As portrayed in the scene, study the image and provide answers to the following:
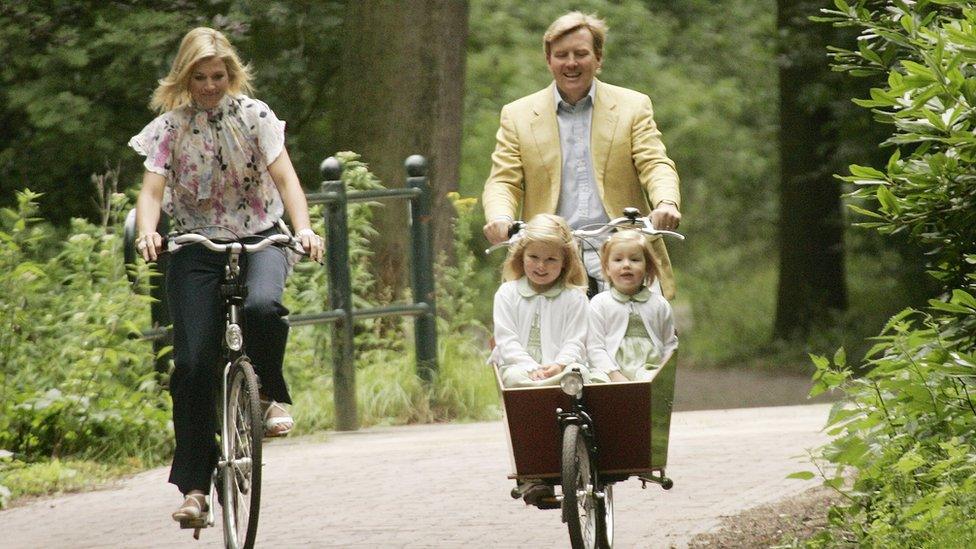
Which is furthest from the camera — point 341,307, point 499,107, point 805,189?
point 805,189

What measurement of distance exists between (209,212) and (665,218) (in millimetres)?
1701

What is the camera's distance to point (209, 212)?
266 inches

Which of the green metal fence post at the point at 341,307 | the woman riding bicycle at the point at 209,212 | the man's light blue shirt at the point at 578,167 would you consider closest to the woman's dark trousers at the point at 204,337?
the woman riding bicycle at the point at 209,212

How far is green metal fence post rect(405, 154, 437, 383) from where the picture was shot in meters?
11.4

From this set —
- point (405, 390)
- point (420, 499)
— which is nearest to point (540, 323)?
point (420, 499)

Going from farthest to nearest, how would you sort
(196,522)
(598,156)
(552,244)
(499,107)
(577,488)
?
(499,107), (598,156), (196,522), (552,244), (577,488)

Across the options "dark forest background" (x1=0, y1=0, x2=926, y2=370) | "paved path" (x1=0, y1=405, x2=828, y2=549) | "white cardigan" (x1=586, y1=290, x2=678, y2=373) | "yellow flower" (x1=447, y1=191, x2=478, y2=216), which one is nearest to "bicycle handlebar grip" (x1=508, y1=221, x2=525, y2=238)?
"white cardigan" (x1=586, y1=290, x2=678, y2=373)

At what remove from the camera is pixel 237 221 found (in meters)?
6.75

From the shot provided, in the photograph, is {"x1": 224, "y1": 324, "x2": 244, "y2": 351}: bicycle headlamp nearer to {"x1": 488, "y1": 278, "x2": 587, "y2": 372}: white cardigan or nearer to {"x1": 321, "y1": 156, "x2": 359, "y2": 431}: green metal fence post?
{"x1": 488, "y1": 278, "x2": 587, "y2": 372}: white cardigan

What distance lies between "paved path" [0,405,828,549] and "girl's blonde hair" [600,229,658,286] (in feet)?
3.53

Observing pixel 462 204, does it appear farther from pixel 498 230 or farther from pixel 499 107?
pixel 499 107

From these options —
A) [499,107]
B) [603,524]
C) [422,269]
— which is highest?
[499,107]

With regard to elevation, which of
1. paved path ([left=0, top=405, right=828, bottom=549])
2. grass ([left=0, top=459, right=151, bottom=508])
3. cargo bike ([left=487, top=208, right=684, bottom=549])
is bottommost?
paved path ([left=0, top=405, right=828, bottom=549])

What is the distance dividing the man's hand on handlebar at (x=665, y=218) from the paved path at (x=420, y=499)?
1231 mm
